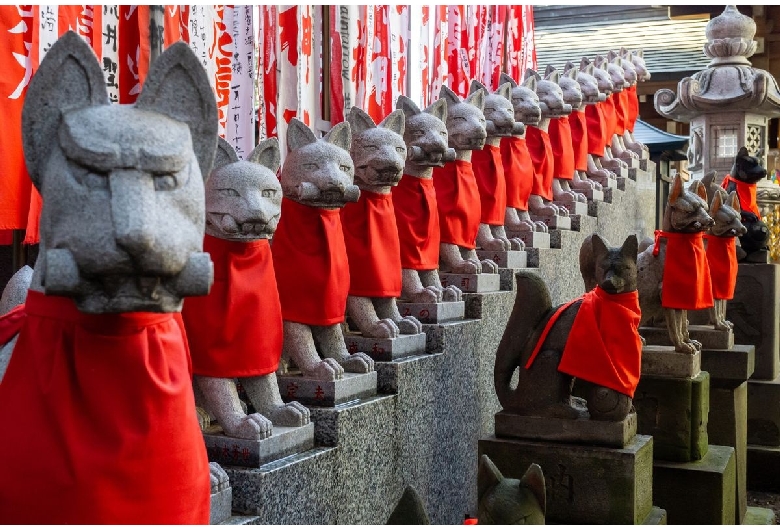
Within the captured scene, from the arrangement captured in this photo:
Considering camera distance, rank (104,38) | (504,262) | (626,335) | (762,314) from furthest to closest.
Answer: (762,314), (504,262), (104,38), (626,335)

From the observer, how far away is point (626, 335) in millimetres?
4422

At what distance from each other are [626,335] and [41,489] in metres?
2.86

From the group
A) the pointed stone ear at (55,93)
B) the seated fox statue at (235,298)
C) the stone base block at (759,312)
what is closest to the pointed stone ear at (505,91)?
the stone base block at (759,312)

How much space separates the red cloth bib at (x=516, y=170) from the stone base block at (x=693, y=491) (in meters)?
2.39

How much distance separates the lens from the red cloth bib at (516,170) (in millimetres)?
6891

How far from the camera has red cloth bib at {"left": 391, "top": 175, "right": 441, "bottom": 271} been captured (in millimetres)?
5414

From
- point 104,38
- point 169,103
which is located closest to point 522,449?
point 169,103

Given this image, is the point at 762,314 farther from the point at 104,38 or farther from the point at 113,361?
the point at 113,361

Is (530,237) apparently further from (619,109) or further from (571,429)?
(619,109)

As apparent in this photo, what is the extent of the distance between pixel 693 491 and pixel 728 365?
142cm

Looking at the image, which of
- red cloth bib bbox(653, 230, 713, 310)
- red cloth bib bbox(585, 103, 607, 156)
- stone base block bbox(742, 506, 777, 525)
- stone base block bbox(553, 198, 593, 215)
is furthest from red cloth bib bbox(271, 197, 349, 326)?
red cloth bib bbox(585, 103, 607, 156)

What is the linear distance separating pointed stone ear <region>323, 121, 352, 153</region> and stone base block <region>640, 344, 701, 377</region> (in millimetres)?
2358

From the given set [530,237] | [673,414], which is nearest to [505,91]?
[530,237]

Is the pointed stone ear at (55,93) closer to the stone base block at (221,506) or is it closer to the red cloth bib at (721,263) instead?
the stone base block at (221,506)
